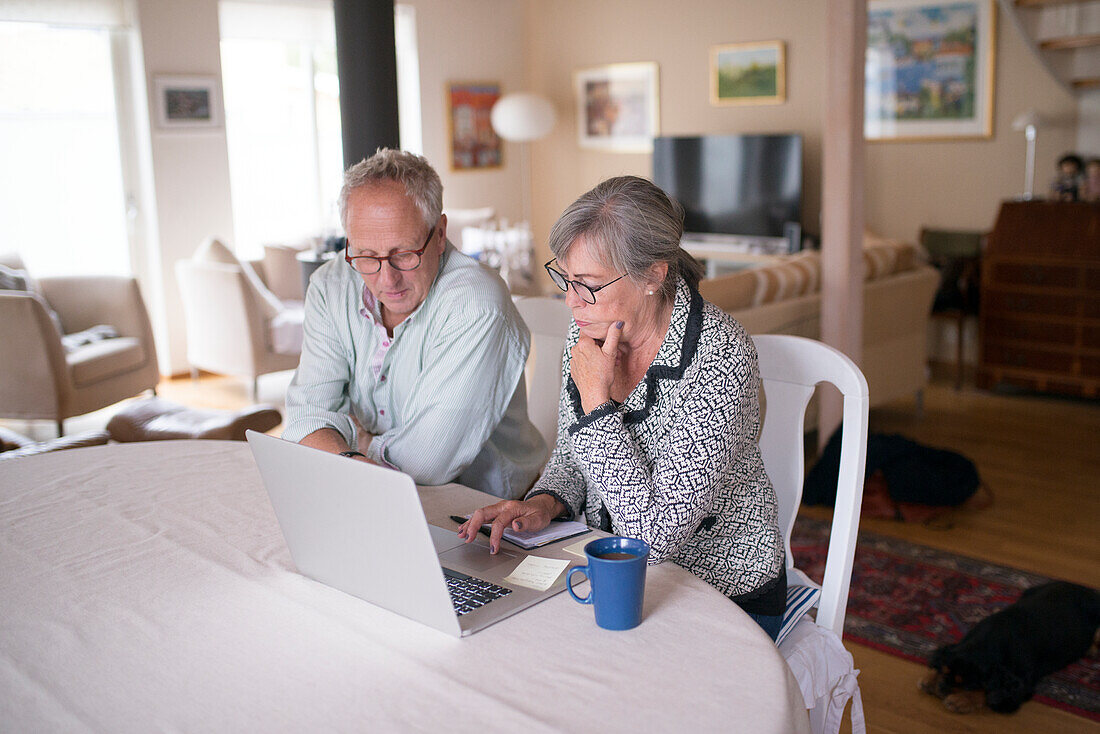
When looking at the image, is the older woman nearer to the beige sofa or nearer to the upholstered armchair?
the beige sofa

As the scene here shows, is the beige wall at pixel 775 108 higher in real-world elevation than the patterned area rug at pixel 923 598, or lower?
higher

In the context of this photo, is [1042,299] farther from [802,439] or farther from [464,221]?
[802,439]

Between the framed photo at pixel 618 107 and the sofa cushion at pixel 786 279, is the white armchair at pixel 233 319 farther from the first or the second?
the framed photo at pixel 618 107

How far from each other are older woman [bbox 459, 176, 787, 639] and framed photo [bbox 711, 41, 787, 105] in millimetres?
5653

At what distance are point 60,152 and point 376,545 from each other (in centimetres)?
574

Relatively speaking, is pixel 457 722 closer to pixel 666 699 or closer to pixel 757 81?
pixel 666 699

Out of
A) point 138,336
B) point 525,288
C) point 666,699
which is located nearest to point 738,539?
point 666,699

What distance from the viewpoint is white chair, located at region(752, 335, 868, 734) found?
152cm

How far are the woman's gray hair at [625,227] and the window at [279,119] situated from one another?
5.22 m

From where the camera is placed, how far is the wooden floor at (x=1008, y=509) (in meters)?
2.39

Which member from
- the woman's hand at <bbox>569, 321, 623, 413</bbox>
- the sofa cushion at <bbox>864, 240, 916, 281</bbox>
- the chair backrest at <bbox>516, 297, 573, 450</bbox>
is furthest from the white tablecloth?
the sofa cushion at <bbox>864, 240, 916, 281</bbox>

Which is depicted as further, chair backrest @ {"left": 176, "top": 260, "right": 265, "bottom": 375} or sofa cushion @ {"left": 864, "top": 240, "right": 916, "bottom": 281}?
chair backrest @ {"left": 176, "top": 260, "right": 265, "bottom": 375}

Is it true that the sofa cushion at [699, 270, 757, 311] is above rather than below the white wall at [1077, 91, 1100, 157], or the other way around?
below

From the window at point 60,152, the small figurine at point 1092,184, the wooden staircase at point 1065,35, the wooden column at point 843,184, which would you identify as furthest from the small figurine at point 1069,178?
the window at point 60,152
